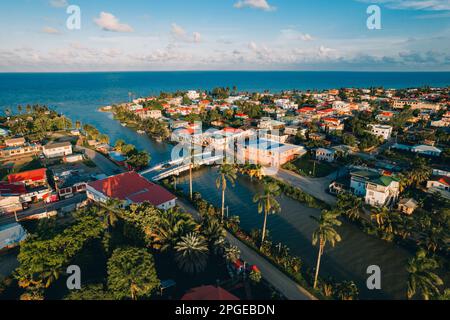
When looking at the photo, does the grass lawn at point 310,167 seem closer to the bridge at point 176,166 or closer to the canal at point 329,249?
the canal at point 329,249

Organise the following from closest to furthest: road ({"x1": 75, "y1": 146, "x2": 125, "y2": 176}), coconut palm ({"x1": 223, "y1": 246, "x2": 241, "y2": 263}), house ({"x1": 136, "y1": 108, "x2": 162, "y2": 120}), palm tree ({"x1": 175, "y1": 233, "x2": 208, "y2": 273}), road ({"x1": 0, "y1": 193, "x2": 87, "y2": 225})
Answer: palm tree ({"x1": 175, "y1": 233, "x2": 208, "y2": 273}) → coconut palm ({"x1": 223, "y1": 246, "x2": 241, "y2": 263}) → road ({"x1": 0, "y1": 193, "x2": 87, "y2": 225}) → road ({"x1": 75, "y1": 146, "x2": 125, "y2": 176}) → house ({"x1": 136, "y1": 108, "x2": 162, "y2": 120})

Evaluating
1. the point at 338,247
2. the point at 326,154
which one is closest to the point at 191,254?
the point at 338,247

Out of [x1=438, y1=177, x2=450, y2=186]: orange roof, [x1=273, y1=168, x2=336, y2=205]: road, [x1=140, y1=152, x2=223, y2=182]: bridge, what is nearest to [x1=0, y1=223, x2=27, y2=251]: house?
[x1=140, y1=152, x2=223, y2=182]: bridge

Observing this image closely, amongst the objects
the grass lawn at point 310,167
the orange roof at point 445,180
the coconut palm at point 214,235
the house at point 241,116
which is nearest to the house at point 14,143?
the coconut palm at point 214,235

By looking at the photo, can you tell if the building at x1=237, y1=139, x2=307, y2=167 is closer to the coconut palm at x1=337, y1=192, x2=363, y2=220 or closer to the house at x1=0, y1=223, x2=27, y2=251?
the coconut palm at x1=337, y1=192, x2=363, y2=220

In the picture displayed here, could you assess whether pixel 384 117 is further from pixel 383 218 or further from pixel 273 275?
pixel 273 275

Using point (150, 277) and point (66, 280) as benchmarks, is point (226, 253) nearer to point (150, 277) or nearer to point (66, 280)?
point (150, 277)
